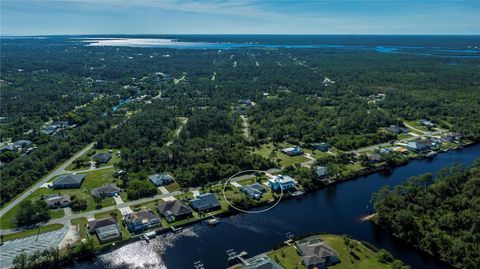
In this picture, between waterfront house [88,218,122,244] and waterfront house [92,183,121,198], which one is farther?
waterfront house [92,183,121,198]

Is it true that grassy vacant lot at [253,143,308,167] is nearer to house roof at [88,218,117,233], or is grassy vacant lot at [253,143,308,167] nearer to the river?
the river

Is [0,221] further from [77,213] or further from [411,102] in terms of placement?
[411,102]

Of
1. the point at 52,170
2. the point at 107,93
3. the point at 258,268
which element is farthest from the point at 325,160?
the point at 107,93

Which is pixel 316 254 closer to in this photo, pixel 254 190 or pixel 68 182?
pixel 254 190

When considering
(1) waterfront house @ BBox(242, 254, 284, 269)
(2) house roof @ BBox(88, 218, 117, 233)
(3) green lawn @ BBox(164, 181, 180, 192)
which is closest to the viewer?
(1) waterfront house @ BBox(242, 254, 284, 269)

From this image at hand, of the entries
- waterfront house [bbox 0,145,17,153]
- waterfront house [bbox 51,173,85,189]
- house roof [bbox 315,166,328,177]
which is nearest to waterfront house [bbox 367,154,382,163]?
house roof [bbox 315,166,328,177]

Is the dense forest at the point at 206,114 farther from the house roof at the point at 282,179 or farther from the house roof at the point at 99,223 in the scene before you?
the house roof at the point at 99,223
